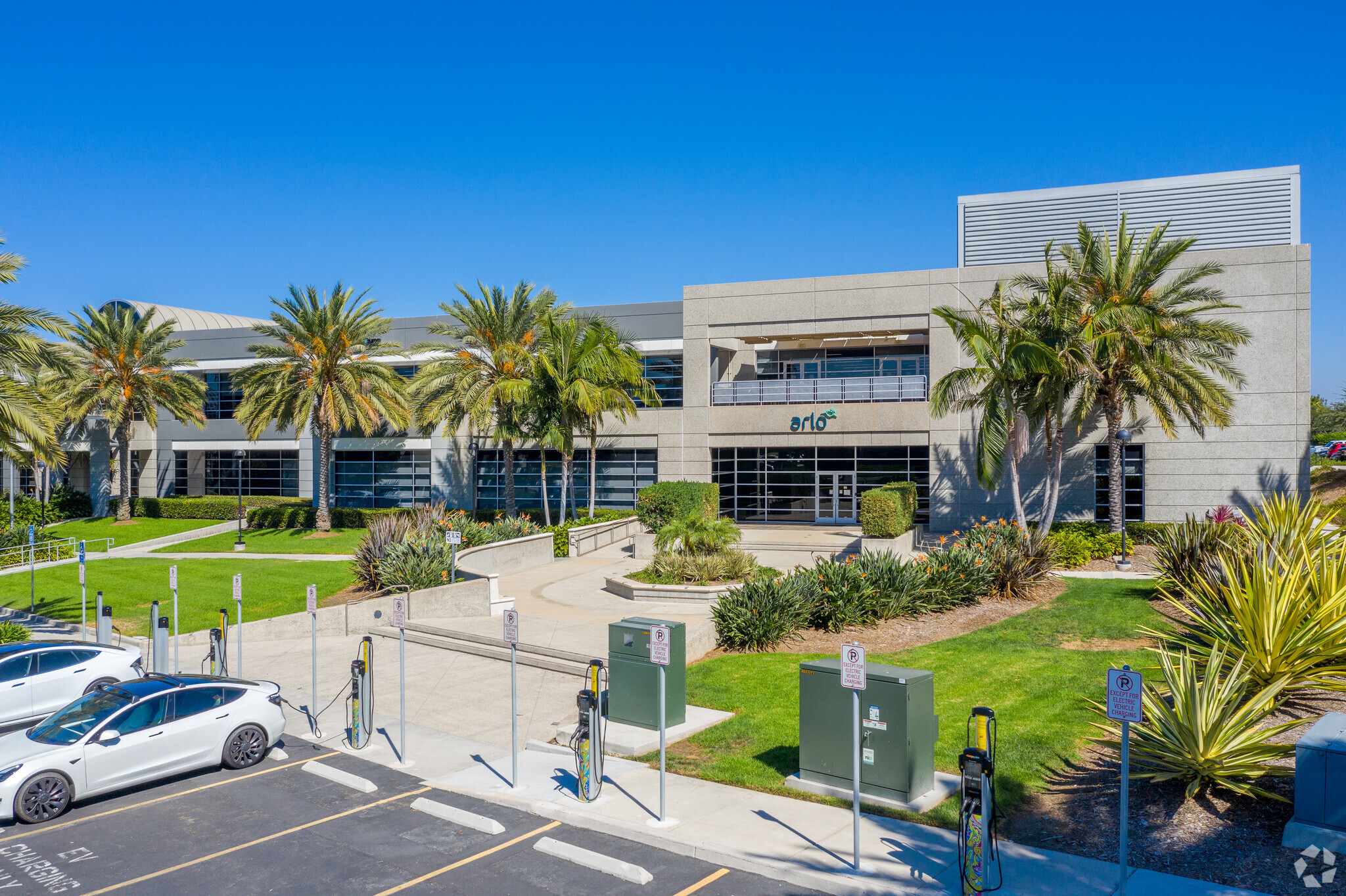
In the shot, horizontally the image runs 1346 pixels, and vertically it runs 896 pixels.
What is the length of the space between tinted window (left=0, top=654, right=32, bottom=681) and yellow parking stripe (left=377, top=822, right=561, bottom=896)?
8.24m

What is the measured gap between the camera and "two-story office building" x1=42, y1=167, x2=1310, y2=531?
29.7m

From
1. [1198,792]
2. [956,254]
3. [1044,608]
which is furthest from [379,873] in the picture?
[956,254]

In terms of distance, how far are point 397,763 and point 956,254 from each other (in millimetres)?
28688

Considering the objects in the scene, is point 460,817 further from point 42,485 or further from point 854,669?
point 42,485

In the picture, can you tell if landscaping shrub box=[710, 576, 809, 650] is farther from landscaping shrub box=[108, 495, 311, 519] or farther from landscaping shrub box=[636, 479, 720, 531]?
landscaping shrub box=[108, 495, 311, 519]

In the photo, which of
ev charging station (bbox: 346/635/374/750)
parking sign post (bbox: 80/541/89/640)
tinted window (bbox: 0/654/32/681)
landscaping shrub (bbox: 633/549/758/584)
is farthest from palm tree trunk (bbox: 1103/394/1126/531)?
parking sign post (bbox: 80/541/89/640)

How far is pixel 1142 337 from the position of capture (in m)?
25.5

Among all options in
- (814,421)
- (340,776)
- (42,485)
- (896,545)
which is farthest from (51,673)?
(42,485)

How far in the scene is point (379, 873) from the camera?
28.0ft

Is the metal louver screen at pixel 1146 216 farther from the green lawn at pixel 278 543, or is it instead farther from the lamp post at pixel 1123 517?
the green lawn at pixel 278 543

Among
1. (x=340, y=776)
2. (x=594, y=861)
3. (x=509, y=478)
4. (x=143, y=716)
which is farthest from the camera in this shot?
(x=509, y=478)

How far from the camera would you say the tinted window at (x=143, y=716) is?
1157cm

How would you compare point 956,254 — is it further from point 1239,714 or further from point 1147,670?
point 1239,714

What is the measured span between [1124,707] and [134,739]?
444 inches
